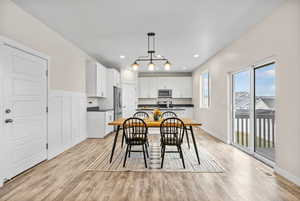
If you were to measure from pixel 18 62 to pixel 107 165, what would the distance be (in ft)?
7.29

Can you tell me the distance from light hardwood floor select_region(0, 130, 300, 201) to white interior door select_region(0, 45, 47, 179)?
0.28 m

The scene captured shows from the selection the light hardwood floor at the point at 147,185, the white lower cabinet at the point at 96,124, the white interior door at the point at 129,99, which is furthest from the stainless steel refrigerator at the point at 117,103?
the light hardwood floor at the point at 147,185

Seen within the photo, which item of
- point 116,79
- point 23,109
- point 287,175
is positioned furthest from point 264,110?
point 116,79

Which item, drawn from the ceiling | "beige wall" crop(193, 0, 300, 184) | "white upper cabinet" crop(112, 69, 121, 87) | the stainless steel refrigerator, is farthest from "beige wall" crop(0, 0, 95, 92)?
"beige wall" crop(193, 0, 300, 184)

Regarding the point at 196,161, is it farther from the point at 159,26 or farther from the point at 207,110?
the point at 207,110

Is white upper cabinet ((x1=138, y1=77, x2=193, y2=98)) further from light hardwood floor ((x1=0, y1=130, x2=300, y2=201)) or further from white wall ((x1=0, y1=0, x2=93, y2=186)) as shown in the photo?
light hardwood floor ((x1=0, y1=130, x2=300, y2=201))

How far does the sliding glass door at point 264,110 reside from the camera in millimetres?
3326

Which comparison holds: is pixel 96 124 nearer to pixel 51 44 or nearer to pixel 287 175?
pixel 51 44

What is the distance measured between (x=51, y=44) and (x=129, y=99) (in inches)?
181

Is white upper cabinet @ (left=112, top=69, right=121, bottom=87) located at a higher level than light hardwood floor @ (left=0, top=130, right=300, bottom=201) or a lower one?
higher

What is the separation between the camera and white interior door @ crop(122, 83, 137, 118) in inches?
309

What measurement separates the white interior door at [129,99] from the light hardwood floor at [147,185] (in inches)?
181

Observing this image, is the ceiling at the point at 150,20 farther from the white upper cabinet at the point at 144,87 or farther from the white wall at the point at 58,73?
the white upper cabinet at the point at 144,87

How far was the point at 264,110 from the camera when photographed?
3541 mm
